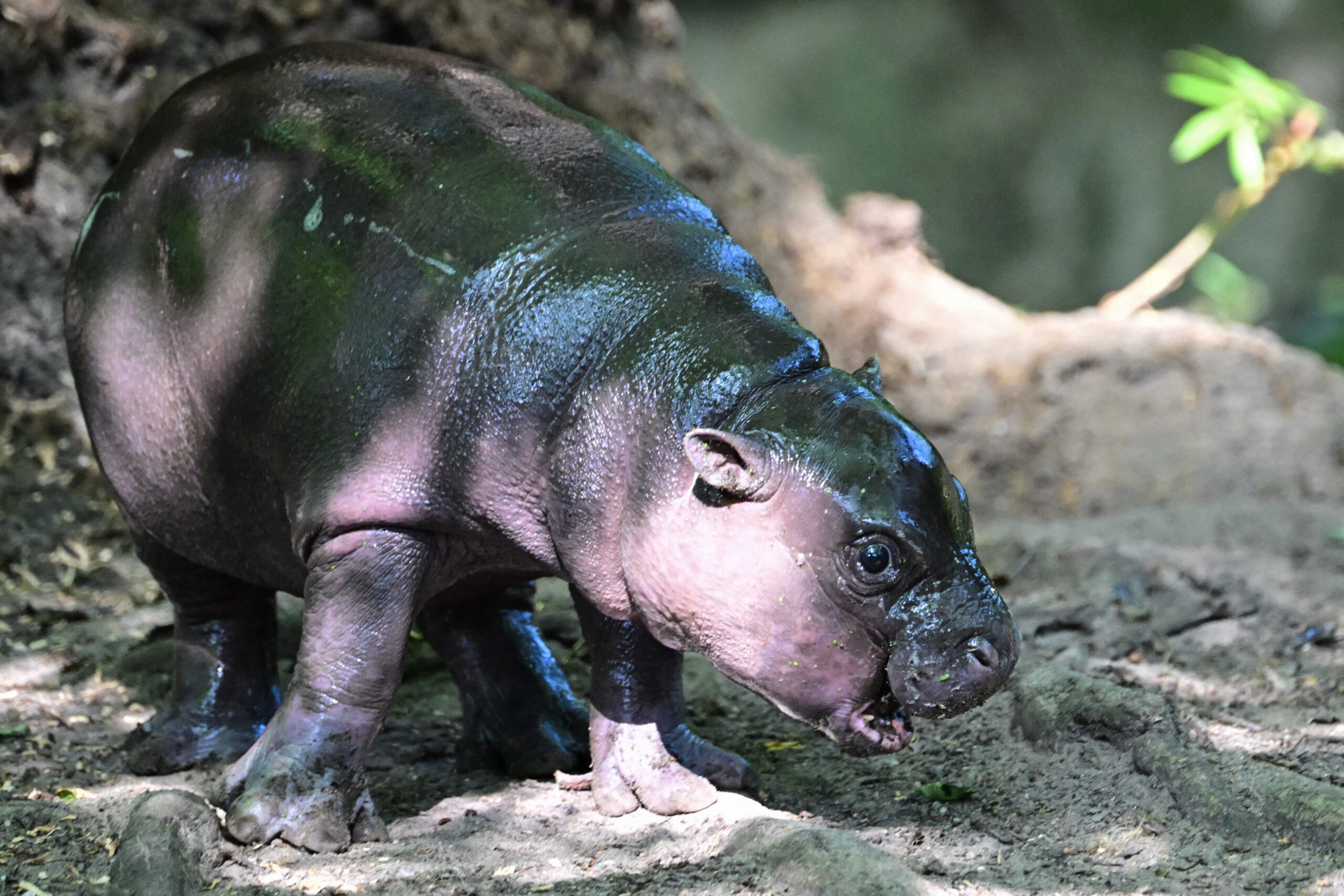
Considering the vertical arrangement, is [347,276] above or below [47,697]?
above

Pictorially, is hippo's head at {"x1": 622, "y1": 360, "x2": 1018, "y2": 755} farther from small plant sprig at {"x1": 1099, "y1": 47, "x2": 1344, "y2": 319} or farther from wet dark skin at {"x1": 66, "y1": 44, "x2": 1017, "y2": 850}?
small plant sprig at {"x1": 1099, "y1": 47, "x2": 1344, "y2": 319}

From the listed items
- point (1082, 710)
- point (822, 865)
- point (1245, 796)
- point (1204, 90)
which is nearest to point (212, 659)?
point (822, 865)

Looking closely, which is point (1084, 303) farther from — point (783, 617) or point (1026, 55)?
point (783, 617)

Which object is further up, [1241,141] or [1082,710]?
[1241,141]

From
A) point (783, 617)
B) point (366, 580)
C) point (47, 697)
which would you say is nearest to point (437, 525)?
point (366, 580)

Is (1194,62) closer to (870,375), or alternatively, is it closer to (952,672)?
(870,375)

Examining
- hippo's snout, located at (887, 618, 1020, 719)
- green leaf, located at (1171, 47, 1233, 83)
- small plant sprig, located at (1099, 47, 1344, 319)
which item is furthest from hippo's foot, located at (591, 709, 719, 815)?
green leaf, located at (1171, 47, 1233, 83)
